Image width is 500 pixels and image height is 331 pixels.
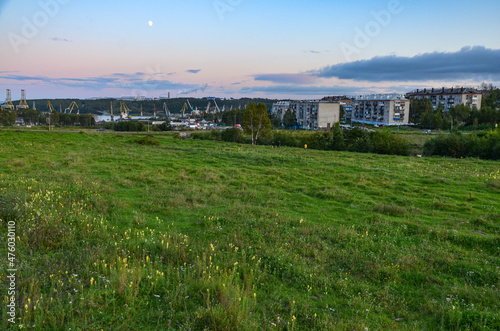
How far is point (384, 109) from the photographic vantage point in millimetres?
136375

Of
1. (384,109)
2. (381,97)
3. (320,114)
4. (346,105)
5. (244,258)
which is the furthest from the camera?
(346,105)

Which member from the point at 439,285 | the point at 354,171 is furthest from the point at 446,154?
the point at 439,285

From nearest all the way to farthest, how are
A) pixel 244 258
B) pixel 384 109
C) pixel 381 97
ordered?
pixel 244 258 → pixel 384 109 → pixel 381 97

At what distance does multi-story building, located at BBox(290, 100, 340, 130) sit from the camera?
14062cm

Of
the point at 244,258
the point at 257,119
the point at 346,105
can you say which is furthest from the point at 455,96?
the point at 244,258

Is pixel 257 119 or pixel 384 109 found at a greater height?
pixel 384 109

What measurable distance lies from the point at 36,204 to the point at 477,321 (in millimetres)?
13880

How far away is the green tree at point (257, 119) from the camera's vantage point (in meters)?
61.7

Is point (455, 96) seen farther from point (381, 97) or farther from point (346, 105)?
point (346, 105)

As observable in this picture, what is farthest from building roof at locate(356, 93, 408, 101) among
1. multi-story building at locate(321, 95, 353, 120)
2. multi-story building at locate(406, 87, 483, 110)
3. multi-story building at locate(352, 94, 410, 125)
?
multi-story building at locate(406, 87, 483, 110)

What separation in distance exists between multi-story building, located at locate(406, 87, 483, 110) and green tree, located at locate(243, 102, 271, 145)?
10633 centimetres

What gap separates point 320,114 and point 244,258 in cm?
13765

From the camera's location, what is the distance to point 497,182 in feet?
73.6

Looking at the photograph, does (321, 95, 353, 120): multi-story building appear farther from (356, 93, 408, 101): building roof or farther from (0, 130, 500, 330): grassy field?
(0, 130, 500, 330): grassy field
